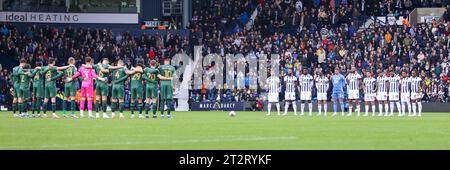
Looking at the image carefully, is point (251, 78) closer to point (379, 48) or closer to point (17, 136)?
point (379, 48)

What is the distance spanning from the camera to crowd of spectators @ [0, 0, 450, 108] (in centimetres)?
5478

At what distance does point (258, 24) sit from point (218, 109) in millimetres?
9398

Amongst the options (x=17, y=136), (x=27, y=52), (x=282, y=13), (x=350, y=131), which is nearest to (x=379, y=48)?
(x=282, y=13)

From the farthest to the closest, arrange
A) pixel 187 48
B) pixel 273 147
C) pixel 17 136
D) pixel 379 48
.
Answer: pixel 187 48 < pixel 379 48 < pixel 17 136 < pixel 273 147

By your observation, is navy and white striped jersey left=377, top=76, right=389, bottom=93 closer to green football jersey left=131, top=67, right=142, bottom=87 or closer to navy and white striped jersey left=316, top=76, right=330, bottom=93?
navy and white striped jersey left=316, top=76, right=330, bottom=93

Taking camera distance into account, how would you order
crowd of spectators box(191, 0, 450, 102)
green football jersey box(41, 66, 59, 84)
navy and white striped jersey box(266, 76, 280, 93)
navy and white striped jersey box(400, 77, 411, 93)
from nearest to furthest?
green football jersey box(41, 66, 59, 84) < navy and white striped jersey box(400, 77, 411, 93) < navy and white striped jersey box(266, 76, 280, 93) < crowd of spectators box(191, 0, 450, 102)

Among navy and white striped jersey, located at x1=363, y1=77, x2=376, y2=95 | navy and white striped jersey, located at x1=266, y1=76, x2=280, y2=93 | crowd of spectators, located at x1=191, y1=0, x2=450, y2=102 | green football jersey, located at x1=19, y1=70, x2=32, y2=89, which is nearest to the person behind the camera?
green football jersey, located at x1=19, y1=70, x2=32, y2=89

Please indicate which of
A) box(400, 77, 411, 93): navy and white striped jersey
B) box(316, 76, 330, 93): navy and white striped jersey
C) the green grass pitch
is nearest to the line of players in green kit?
the green grass pitch

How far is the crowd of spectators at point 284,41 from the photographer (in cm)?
5478

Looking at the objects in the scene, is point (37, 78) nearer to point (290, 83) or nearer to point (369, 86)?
point (290, 83)

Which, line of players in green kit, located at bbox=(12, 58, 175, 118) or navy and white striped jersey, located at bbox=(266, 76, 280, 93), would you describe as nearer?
line of players in green kit, located at bbox=(12, 58, 175, 118)

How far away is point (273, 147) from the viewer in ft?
65.6

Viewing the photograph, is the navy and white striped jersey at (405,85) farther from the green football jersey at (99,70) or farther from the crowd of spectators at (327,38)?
the green football jersey at (99,70)

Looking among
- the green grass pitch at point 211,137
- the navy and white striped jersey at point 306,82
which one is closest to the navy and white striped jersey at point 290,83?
the navy and white striped jersey at point 306,82
